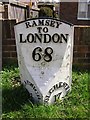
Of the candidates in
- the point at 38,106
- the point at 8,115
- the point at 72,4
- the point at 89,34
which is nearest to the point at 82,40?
the point at 89,34

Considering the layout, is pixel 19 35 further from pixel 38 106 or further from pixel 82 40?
pixel 82 40

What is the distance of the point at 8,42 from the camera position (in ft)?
16.4

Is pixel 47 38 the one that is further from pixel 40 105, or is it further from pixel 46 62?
pixel 40 105

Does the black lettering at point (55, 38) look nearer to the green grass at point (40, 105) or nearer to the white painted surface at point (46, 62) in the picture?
the white painted surface at point (46, 62)

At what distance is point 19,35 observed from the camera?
142 inches

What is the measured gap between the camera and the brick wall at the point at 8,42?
4.98 m

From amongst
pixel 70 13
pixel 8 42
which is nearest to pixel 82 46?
pixel 8 42

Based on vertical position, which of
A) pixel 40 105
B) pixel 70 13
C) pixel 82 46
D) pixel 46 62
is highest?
pixel 70 13

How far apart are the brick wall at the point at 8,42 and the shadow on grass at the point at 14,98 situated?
3.58 ft

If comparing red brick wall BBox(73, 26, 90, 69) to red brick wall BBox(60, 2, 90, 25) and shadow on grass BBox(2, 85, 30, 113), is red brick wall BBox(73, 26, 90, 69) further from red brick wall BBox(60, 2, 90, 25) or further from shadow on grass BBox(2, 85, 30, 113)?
red brick wall BBox(60, 2, 90, 25)

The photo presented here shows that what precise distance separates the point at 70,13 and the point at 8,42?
1115 centimetres

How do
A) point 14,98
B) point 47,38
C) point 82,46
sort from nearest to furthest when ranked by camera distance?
point 47,38
point 14,98
point 82,46

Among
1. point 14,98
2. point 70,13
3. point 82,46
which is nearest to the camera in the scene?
point 14,98

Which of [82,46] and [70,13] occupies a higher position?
[70,13]
